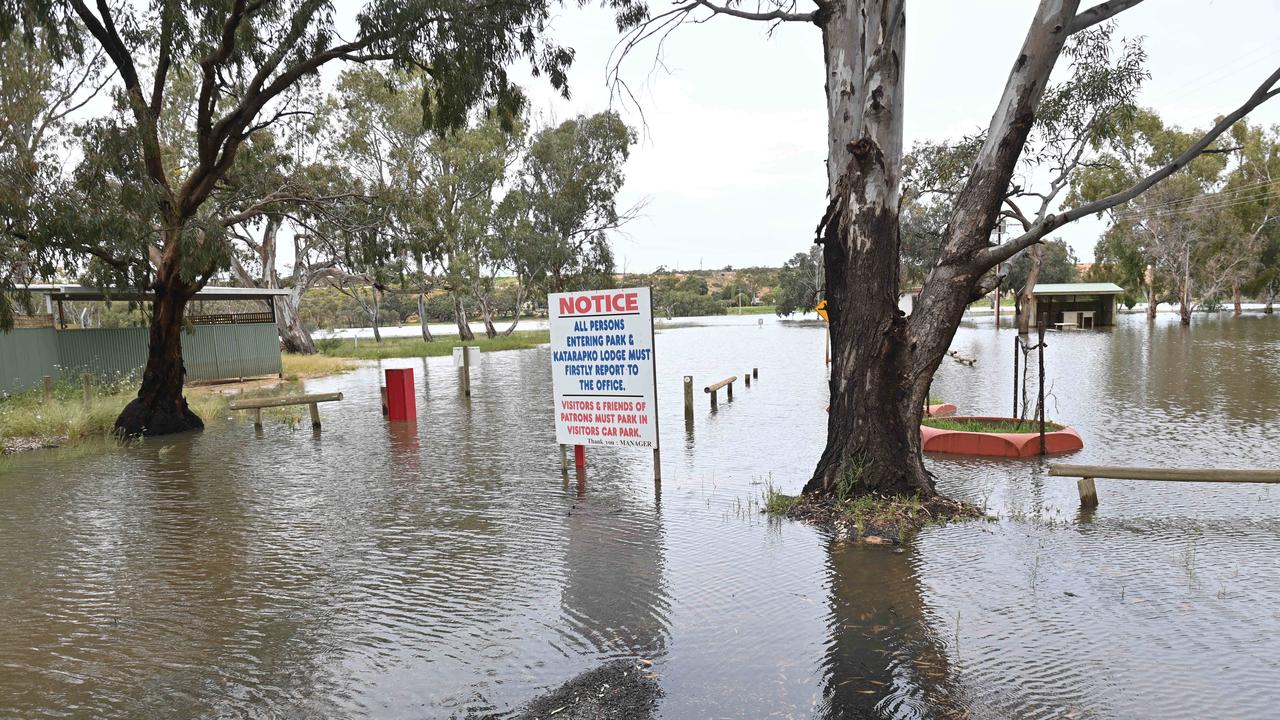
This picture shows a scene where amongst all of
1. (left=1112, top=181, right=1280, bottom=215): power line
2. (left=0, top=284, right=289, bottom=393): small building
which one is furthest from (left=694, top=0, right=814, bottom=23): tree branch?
(left=1112, top=181, right=1280, bottom=215): power line

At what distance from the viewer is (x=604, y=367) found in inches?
343

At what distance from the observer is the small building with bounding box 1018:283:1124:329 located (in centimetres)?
5116

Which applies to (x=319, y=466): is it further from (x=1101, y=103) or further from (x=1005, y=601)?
(x=1101, y=103)

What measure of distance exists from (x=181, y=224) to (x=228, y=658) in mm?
12015

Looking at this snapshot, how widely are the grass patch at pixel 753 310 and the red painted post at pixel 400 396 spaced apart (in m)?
103

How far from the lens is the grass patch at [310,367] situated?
2934 centimetres

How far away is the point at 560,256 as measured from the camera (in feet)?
177

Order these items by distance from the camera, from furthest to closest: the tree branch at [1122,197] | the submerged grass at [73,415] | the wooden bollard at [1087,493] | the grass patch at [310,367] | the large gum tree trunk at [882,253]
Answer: the grass patch at [310,367], the submerged grass at [73,415], the wooden bollard at [1087,493], the large gum tree trunk at [882,253], the tree branch at [1122,197]

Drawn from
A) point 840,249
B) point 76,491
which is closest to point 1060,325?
point 840,249

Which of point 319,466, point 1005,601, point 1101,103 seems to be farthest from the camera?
point 1101,103

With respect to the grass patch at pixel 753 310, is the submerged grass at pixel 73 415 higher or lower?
lower

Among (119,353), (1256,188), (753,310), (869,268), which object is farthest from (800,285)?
(869,268)

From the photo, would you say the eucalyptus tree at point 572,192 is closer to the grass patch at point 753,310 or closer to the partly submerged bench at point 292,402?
the partly submerged bench at point 292,402

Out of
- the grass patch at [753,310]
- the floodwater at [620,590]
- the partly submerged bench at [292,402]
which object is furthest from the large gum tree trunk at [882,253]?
the grass patch at [753,310]
